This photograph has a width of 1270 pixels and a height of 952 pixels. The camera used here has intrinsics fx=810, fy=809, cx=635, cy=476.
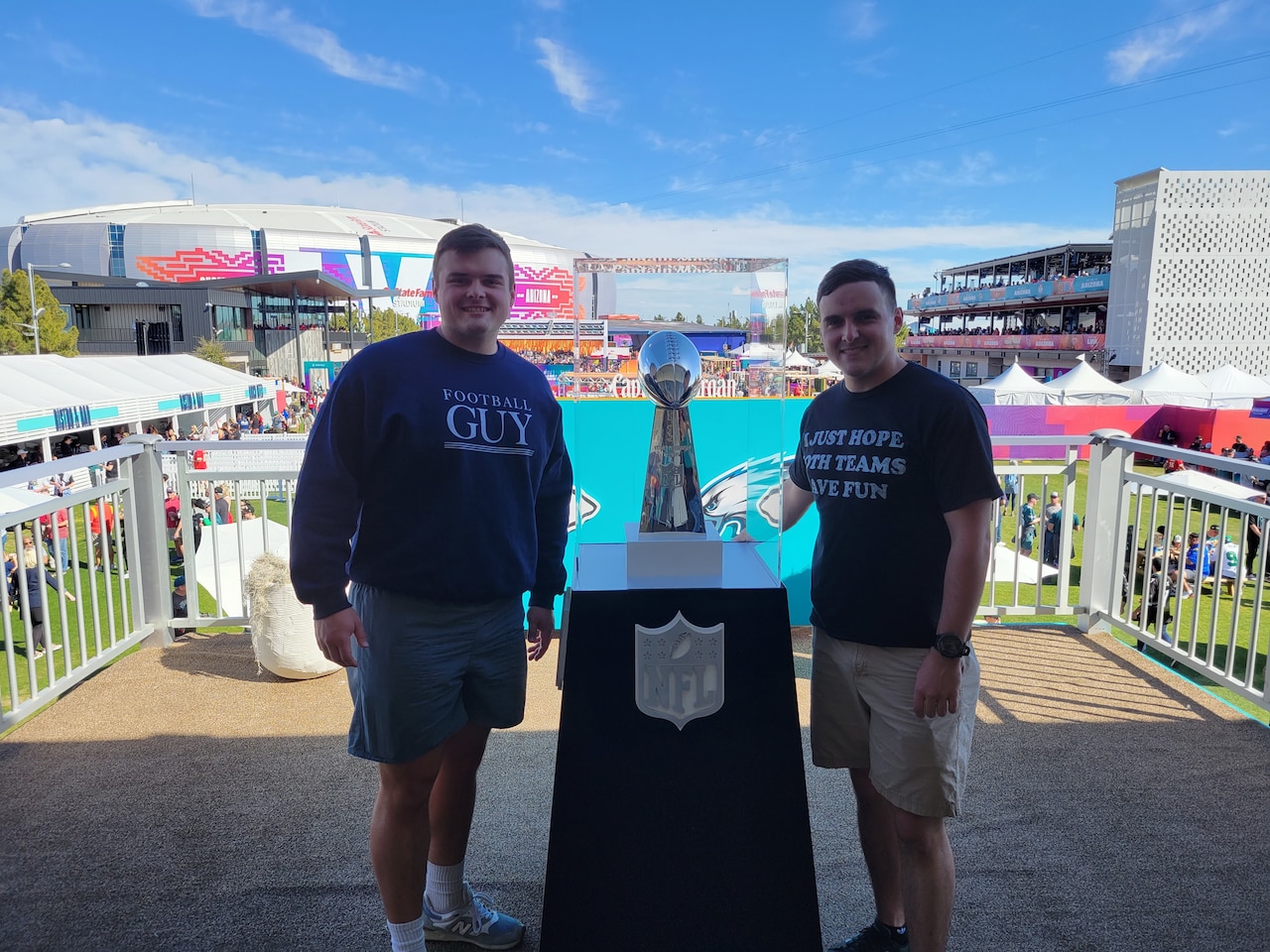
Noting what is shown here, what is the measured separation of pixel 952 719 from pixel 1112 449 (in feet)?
10.7

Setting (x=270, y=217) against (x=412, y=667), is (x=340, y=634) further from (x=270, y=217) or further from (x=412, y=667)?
(x=270, y=217)

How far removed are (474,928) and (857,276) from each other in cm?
199

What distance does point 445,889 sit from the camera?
2232 millimetres

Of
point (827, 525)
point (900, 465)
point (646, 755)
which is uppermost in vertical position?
point (900, 465)

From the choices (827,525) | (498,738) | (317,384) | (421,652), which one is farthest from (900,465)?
(317,384)

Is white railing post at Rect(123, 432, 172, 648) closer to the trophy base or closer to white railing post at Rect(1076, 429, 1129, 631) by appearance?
the trophy base

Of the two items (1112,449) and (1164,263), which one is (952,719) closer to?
(1112,449)

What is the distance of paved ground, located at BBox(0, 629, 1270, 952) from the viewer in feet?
7.40

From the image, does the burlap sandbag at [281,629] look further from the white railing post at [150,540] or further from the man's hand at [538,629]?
the man's hand at [538,629]

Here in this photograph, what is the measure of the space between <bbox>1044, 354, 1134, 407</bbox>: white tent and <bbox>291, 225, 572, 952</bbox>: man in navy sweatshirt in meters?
24.4

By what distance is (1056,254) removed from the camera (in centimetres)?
5041

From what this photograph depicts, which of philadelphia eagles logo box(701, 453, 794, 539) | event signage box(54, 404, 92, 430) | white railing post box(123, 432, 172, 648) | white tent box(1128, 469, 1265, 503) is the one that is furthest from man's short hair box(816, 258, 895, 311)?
event signage box(54, 404, 92, 430)

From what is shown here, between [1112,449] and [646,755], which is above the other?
[1112,449]

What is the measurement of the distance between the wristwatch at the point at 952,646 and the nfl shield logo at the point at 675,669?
494 millimetres
